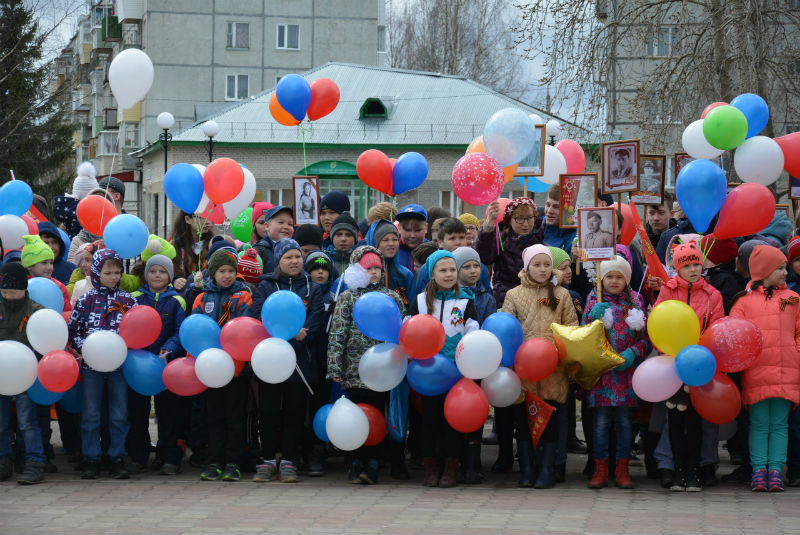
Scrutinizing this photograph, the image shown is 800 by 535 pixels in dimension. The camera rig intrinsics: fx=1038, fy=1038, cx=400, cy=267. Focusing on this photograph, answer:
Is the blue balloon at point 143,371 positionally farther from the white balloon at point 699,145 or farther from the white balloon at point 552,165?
the white balloon at point 699,145

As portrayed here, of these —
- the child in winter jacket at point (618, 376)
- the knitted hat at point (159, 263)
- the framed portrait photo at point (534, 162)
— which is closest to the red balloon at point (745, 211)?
the child in winter jacket at point (618, 376)

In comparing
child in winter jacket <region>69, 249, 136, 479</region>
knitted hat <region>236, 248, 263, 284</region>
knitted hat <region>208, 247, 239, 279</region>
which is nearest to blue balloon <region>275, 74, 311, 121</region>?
knitted hat <region>236, 248, 263, 284</region>

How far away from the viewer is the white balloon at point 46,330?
299 inches

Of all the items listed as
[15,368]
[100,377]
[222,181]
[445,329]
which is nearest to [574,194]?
[445,329]

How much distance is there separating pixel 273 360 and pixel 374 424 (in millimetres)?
874

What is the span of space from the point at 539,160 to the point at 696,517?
3.58 metres

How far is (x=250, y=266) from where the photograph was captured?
28.0 ft

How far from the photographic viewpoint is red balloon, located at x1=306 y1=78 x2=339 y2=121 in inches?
394

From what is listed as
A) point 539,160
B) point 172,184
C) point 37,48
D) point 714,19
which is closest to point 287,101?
point 172,184

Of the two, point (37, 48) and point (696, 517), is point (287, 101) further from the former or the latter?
point (37, 48)

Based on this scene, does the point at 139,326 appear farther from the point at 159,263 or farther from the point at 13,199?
the point at 13,199

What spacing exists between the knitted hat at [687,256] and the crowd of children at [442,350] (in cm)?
1

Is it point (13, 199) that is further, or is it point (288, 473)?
point (13, 199)

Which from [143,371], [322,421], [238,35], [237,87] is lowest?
[322,421]
